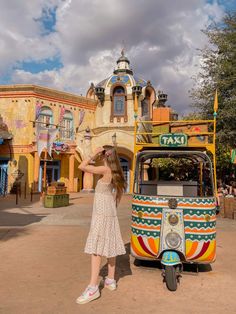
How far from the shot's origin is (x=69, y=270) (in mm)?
5004

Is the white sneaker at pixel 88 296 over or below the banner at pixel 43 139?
below

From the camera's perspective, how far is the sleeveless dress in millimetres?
3898

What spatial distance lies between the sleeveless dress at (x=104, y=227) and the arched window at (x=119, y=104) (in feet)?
73.0

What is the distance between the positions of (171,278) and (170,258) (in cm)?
30

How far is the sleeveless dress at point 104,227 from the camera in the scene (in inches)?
153

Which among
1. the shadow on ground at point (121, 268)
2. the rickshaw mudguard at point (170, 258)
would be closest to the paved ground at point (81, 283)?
the shadow on ground at point (121, 268)

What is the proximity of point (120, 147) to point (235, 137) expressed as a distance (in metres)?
11.7

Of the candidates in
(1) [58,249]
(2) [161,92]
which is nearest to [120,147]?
(2) [161,92]

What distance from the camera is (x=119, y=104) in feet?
85.9

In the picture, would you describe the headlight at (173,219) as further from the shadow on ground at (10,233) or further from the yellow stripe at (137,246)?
the shadow on ground at (10,233)

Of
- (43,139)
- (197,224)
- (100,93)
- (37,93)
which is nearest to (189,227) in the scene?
(197,224)

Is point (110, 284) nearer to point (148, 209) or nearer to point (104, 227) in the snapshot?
point (104, 227)

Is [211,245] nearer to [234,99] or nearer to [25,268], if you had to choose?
[25,268]

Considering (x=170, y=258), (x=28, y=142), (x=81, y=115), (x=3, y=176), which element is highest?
(x=81, y=115)
